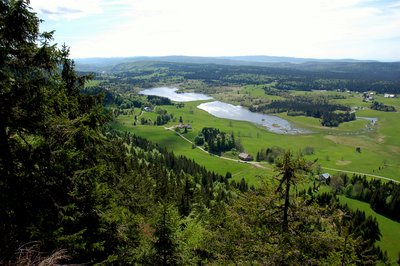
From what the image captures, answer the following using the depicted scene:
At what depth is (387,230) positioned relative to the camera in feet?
328

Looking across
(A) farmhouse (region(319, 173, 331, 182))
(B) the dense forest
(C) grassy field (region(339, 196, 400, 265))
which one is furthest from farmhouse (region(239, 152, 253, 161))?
(B) the dense forest

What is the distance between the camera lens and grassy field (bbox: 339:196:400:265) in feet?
290

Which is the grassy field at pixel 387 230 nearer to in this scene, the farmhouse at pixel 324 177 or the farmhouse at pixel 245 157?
the farmhouse at pixel 324 177

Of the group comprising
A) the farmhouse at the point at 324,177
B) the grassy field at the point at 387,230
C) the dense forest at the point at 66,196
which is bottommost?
the grassy field at the point at 387,230

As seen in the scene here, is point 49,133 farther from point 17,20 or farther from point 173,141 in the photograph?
point 173,141

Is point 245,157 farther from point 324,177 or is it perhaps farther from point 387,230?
point 387,230

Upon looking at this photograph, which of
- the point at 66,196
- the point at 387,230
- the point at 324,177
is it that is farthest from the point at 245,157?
the point at 66,196

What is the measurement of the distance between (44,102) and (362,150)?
198861mm

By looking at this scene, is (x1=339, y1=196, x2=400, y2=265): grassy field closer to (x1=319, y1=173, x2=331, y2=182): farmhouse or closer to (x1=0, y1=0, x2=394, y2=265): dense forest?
(x1=319, y1=173, x2=331, y2=182): farmhouse

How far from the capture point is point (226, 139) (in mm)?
189000

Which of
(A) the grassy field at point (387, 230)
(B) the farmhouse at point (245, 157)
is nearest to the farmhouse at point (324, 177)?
(A) the grassy field at point (387, 230)

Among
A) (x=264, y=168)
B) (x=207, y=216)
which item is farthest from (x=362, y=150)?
(x=207, y=216)

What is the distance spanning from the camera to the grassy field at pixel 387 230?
88375mm

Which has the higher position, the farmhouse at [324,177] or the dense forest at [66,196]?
the dense forest at [66,196]
